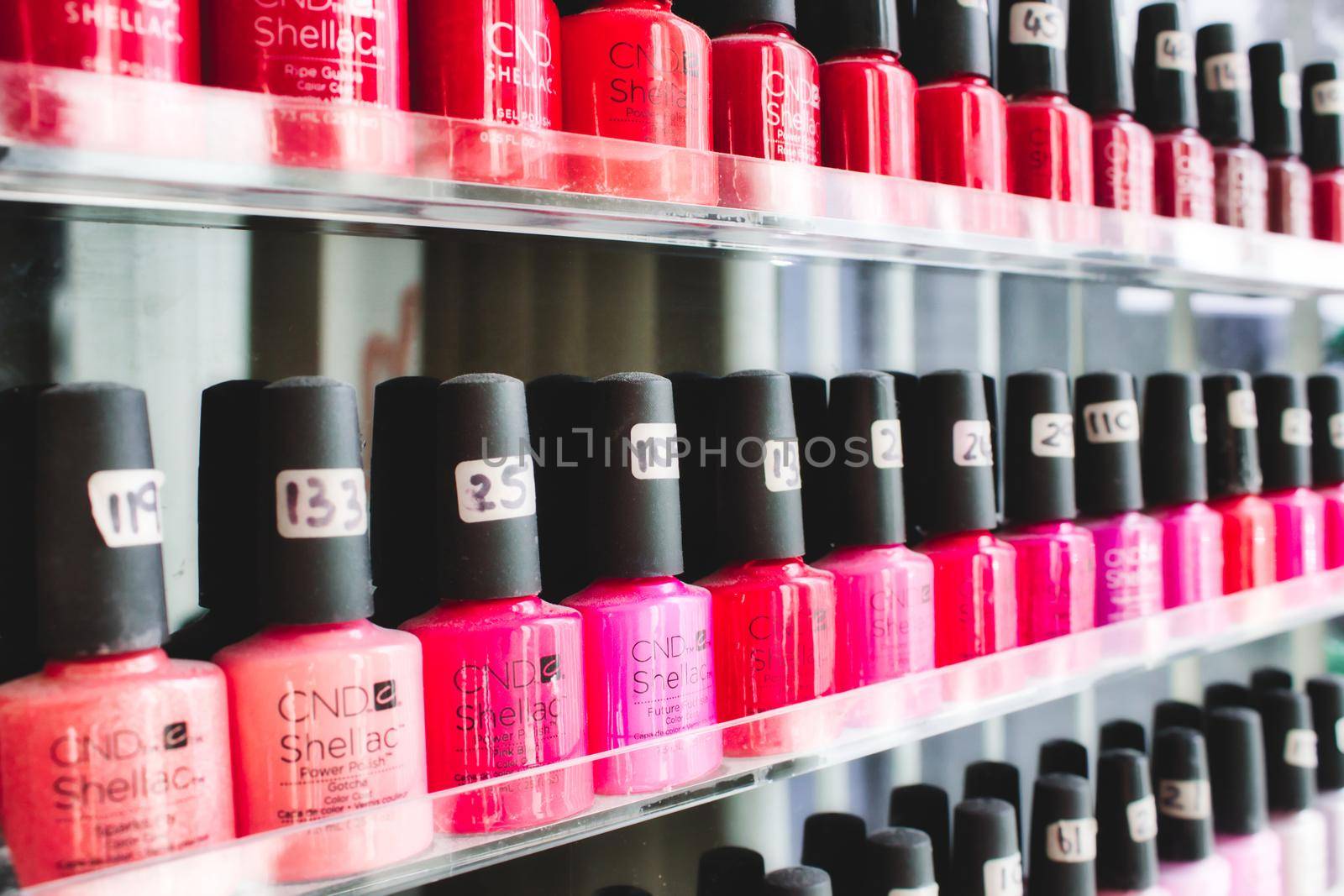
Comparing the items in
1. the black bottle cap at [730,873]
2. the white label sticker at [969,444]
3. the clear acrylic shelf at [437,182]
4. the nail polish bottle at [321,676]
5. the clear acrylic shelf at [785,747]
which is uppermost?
the clear acrylic shelf at [437,182]

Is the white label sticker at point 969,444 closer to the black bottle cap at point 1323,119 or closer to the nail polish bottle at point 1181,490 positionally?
the nail polish bottle at point 1181,490

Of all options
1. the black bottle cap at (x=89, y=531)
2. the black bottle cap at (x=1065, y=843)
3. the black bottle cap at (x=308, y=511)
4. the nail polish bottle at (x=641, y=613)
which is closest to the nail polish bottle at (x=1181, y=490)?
the black bottle cap at (x=1065, y=843)

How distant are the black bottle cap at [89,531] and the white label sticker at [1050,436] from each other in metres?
0.69

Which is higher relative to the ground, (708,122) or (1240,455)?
(708,122)

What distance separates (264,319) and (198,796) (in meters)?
0.35

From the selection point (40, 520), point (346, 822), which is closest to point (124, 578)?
point (40, 520)

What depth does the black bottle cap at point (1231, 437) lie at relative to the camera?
1100mm

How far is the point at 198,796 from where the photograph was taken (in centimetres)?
53

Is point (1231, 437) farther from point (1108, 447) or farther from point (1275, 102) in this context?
point (1275, 102)

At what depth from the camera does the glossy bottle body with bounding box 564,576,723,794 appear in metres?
0.65

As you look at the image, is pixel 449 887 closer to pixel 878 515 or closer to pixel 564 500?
pixel 564 500

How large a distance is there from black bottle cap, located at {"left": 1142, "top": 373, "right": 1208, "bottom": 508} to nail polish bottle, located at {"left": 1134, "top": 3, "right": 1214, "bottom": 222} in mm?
163

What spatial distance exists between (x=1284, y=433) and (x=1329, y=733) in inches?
14.3

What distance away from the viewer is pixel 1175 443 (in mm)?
1045
